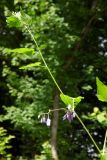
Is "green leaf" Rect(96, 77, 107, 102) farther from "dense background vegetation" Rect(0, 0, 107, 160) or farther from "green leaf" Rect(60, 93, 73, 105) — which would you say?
"dense background vegetation" Rect(0, 0, 107, 160)

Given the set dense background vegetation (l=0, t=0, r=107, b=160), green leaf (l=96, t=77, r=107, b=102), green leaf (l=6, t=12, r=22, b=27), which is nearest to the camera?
green leaf (l=96, t=77, r=107, b=102)

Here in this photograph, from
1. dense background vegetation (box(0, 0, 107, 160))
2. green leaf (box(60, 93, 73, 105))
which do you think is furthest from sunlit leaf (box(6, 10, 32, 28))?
dense background vegetation (box(0, 0, 107, 160))

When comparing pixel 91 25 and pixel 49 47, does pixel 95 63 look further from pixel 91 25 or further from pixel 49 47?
pixel 49 47

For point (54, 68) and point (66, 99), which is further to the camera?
point (54, 68)

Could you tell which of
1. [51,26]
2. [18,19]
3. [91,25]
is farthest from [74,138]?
[18,19]

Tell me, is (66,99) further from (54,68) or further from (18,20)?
(54,68)

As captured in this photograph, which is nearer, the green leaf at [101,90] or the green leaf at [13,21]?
the green leaf at [101,90]

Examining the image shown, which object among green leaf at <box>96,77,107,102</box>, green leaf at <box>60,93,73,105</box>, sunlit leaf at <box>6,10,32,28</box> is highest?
sunlit leaf at <box>6,10,32,28</box>

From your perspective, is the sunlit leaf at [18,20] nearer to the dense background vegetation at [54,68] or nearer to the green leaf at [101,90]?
the green leaf at [101,90]

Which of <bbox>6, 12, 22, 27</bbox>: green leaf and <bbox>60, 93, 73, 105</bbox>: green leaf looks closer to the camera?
<bbox>60, 93, 73, 105</bbox>: green leaf

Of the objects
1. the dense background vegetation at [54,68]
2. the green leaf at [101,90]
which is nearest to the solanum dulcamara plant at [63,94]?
the green leaf at [101,90]

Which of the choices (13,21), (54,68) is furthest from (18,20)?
(54,68)
